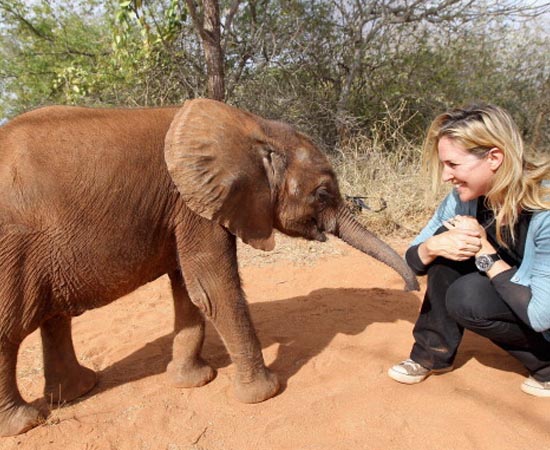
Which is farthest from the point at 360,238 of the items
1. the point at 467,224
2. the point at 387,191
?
the point at 387,191

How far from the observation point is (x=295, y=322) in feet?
14.5

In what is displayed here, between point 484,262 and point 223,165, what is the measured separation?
5.60ft

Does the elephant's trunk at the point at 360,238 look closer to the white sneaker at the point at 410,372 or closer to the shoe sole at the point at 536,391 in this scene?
the white sneaker at the point at 410,372

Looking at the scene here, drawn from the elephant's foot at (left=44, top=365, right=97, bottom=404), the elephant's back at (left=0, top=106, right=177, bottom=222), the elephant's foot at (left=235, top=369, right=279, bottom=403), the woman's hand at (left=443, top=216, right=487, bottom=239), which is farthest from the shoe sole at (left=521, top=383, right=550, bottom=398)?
the elephant's foot at (left=44, top=365, right=97, bottom=404)

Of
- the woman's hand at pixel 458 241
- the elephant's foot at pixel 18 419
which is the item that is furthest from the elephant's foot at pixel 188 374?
the woman's hand at pixel 458 241

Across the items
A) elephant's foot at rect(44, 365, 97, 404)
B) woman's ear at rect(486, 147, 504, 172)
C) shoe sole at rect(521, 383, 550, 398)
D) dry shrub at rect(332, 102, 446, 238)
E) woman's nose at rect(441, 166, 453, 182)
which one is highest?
woman's ear at rect(486, 147, 504, 172)

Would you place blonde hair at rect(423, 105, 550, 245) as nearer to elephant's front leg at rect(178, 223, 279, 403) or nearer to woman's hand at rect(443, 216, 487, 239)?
woman's hand at rect(443, 216, 487, 239)

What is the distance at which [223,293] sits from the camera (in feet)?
9.63

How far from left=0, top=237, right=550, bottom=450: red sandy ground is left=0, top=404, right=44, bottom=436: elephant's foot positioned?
0.05 m

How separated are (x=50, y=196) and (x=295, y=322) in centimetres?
267

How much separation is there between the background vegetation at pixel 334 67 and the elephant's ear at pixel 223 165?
213 inches

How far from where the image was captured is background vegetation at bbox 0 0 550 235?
9234 millimetres

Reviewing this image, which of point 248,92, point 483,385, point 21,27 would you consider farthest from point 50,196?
point 21,27

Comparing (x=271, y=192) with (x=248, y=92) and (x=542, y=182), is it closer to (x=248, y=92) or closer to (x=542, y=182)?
(x=542, y=182)
